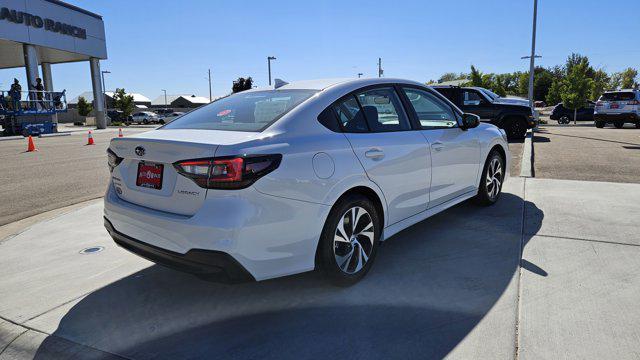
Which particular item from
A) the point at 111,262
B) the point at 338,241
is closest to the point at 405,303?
the point at 338,241

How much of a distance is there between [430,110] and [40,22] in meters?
30.7

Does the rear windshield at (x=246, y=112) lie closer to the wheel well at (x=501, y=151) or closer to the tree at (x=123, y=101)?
the wheel well at (x=501, y=151)

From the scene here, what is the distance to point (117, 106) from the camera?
53.8m

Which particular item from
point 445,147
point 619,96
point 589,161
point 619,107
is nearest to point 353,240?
point 445,147

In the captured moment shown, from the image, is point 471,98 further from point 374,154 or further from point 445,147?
point 374,154

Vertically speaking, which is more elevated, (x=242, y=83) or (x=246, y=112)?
(x=242, y=83)

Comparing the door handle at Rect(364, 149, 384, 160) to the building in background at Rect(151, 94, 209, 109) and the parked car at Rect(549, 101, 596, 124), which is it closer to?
the parked car at Rect(549, 101, 596, 124)

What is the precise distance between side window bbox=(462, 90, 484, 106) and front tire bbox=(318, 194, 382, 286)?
12.4 m

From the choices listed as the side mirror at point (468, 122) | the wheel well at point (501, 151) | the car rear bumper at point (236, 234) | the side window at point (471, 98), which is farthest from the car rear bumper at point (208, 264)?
the side window at point (471, 98)

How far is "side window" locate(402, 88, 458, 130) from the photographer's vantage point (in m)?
4.16

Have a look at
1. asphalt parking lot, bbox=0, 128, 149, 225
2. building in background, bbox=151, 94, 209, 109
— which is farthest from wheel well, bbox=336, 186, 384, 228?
building in background, bbox=151, 94, 209, 109

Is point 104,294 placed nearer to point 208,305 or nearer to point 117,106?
point 208,305

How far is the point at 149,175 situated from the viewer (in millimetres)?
2977

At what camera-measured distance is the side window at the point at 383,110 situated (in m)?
3.58
